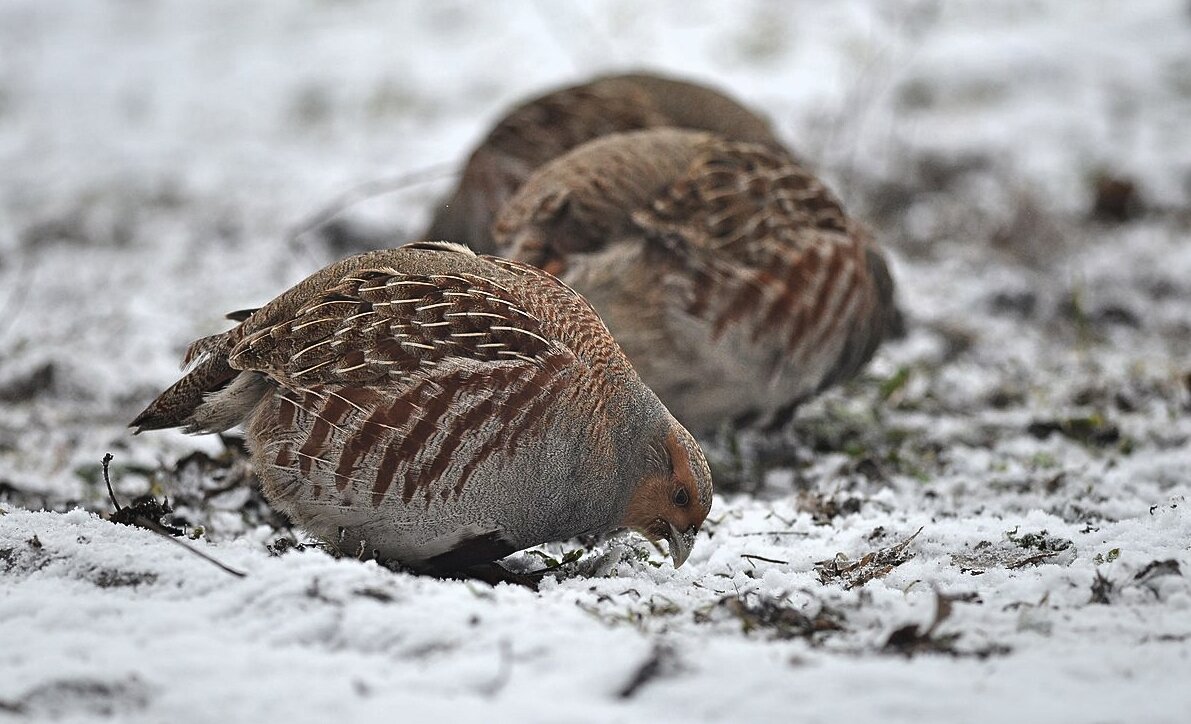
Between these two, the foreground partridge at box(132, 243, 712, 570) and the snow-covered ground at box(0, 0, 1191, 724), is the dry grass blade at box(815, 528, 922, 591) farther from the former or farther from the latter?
the foreground partridge at box(132, 243, 712, 570)

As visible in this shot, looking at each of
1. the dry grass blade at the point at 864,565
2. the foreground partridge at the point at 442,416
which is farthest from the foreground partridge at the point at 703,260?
the dry grass blade at the point at 864,565

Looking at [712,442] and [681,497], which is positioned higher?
[681,497]

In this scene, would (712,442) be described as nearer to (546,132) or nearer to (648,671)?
(546,132)

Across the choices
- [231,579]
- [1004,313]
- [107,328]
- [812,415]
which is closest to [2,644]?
[231,579]

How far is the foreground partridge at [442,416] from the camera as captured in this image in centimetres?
246

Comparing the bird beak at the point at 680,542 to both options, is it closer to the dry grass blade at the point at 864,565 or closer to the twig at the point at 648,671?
the dry grass blade at the point at 864,565

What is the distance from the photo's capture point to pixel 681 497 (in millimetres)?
2723

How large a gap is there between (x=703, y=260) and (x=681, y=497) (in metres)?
1.22

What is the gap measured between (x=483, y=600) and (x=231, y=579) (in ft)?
1.64

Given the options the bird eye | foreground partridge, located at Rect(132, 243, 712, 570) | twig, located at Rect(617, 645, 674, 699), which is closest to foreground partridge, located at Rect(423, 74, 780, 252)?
foreground partridge, located at Rect(132, 243, 712, 570)

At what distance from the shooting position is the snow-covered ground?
6.13 ft

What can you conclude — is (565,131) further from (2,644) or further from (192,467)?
(2,644)

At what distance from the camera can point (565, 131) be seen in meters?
4.70

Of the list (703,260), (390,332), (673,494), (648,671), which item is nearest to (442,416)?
(390,332)
